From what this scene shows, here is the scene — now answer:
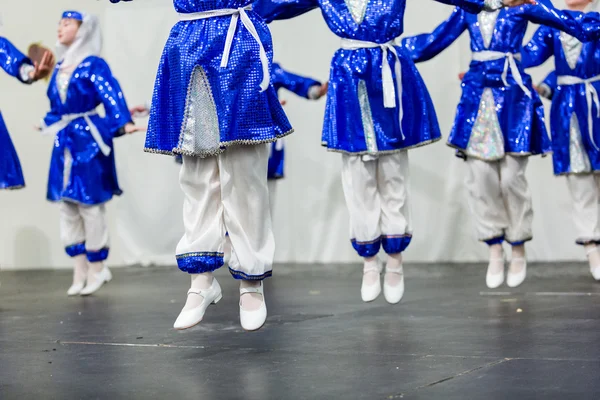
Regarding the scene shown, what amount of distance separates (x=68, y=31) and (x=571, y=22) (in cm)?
274

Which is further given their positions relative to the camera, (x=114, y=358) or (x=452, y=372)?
(x=114, y=358)

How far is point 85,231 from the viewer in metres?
5.31

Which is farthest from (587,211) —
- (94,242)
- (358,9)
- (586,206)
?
(94,242)

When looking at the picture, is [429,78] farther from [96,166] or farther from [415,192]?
[96,166]

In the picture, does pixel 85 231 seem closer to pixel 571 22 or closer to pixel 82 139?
pixel 82 139

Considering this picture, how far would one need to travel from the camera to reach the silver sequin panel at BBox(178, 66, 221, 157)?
8.95ft

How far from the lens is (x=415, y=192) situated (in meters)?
6.35

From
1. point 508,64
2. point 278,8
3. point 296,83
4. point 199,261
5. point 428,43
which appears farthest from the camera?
point 296,83

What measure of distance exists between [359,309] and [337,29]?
44.9 inches

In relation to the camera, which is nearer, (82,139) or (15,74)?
(15,74)

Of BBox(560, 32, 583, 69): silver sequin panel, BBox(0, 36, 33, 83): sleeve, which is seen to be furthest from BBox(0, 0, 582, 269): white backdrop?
BBox(0, 36, 33, 83): sleeve

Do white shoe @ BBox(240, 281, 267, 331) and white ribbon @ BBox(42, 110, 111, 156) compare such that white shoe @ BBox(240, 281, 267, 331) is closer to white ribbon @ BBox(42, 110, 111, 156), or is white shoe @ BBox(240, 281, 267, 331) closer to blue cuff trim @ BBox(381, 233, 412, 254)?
blue cuff trim @ BBox(381, 233, 412, 254)

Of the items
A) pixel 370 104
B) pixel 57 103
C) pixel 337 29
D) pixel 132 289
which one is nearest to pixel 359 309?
pixel 370 104

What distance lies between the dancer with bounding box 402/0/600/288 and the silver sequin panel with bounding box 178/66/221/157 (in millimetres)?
1901
